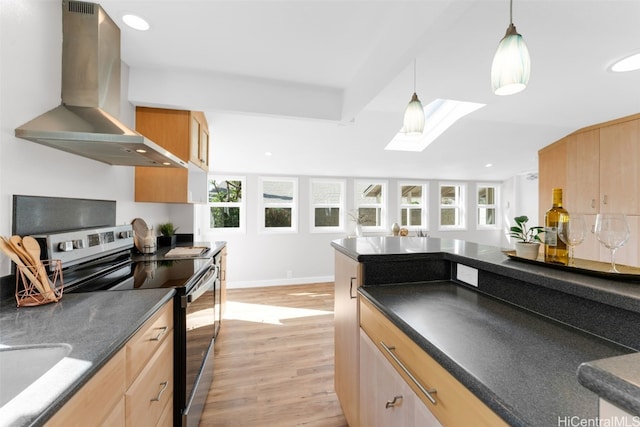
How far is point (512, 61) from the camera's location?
106cm

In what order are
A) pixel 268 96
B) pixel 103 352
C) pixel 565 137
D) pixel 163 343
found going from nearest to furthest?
pixel 103 352 → pixel 163 343 → pixel 268 96 → pixel 565 137

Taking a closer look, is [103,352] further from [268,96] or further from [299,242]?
[299,242]

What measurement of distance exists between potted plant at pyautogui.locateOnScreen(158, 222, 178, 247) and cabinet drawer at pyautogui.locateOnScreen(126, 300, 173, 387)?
1.68 meters

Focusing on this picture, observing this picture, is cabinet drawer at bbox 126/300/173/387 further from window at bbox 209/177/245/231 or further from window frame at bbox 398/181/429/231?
window frame at bbox 398/181/429/231

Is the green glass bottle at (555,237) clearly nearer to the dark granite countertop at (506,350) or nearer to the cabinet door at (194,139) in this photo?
the dark granite countertop at (506,350)

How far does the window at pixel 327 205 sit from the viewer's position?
485 cm

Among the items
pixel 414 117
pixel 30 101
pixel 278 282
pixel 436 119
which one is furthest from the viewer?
pixel 278 282

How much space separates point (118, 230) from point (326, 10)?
1992 millimetres

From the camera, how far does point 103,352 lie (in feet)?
2.47

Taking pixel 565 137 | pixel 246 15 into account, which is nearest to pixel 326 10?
pixel 246 15

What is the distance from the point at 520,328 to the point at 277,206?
4.11 m

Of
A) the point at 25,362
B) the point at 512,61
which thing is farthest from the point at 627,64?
the point at 25,362

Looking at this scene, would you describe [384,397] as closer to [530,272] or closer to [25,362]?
[530,272]

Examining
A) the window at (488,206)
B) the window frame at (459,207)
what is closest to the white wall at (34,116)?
the window frame at (459,207)
